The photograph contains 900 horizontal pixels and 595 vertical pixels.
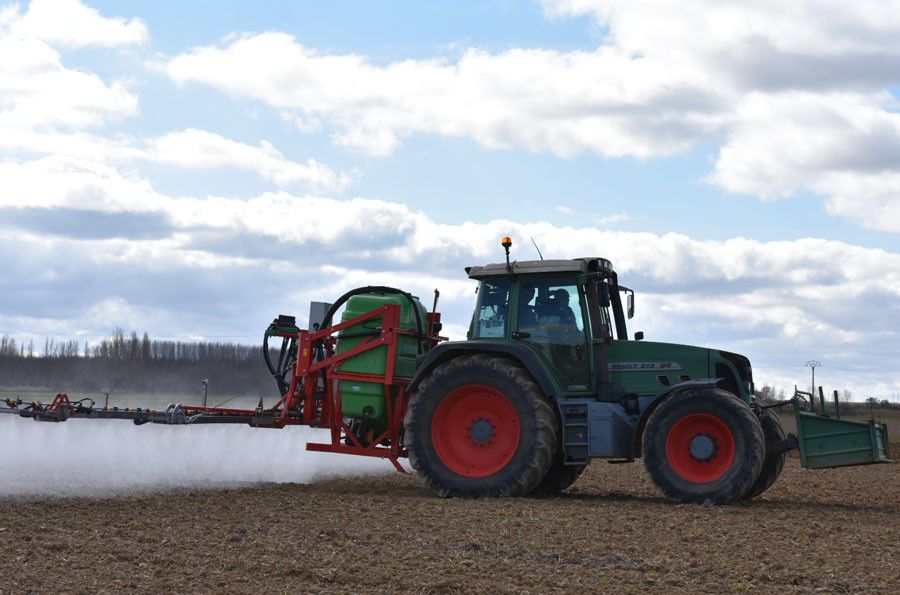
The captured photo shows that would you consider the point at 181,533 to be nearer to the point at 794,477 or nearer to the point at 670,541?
the point at 670,541

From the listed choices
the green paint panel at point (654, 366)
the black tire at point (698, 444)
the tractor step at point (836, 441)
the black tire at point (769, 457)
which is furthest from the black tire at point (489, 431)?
the tractor step at point (836, 441)

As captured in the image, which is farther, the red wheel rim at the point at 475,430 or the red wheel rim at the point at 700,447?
the red wheel rim at the point at 475,430

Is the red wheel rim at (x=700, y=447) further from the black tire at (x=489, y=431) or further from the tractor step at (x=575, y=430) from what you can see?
the black tire at (x=489, y=431)

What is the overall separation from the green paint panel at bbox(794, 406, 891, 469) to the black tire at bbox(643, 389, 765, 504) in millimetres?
1011

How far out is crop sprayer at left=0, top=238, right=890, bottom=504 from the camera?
42.0ft

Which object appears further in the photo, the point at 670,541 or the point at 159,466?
the point at 159,466

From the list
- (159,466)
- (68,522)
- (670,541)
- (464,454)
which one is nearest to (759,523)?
(670,541)

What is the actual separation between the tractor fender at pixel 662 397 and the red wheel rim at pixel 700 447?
0.36 metres

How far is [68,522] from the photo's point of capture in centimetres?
1084

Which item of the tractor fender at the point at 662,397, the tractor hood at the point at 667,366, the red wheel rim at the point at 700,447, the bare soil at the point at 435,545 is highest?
the tractor hood at the point at 667,366

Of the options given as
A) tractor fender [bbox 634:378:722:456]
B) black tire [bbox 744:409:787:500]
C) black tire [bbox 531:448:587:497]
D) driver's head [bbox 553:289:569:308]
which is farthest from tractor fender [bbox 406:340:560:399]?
black tire [bbox 744:409:787:500]

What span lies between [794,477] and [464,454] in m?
7.36

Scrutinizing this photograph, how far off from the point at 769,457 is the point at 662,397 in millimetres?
1692

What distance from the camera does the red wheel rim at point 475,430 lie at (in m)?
13.6
